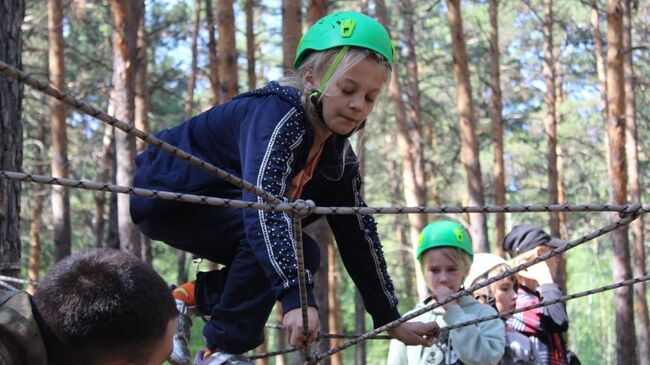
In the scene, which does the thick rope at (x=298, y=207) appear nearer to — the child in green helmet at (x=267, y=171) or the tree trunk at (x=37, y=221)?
the child in green helmet at (x=267, y=171)

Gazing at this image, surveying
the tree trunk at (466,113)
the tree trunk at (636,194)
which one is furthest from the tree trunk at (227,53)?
the tree trunk at (636,194)

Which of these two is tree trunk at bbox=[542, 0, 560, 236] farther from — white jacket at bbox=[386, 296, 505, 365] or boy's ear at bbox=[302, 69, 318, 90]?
boy's ear at bbox=[302, 69, 318, 90]

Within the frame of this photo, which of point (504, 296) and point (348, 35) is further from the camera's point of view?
point (504, 296)

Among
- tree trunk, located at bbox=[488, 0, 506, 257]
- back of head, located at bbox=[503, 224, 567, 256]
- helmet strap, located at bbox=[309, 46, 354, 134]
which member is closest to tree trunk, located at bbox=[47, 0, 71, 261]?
tree trunk, located at bbox=[488, 0, 506, 257]

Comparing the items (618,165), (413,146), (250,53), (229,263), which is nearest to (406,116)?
(413,146)

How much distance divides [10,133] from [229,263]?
57.8 inches

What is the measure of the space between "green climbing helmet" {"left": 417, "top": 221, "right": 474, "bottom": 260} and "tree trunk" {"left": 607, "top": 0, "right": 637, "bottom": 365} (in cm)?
953

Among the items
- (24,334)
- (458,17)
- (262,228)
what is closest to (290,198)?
(262,228)

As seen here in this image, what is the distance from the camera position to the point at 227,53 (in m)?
11.6

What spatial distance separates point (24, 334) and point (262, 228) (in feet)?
3.01

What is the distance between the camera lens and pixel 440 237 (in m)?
3.88

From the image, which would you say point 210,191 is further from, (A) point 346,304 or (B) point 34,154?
(A) point 346,304

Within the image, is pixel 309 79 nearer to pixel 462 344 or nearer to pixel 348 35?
pixel 348 35

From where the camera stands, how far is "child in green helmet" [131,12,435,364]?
7.80ft
